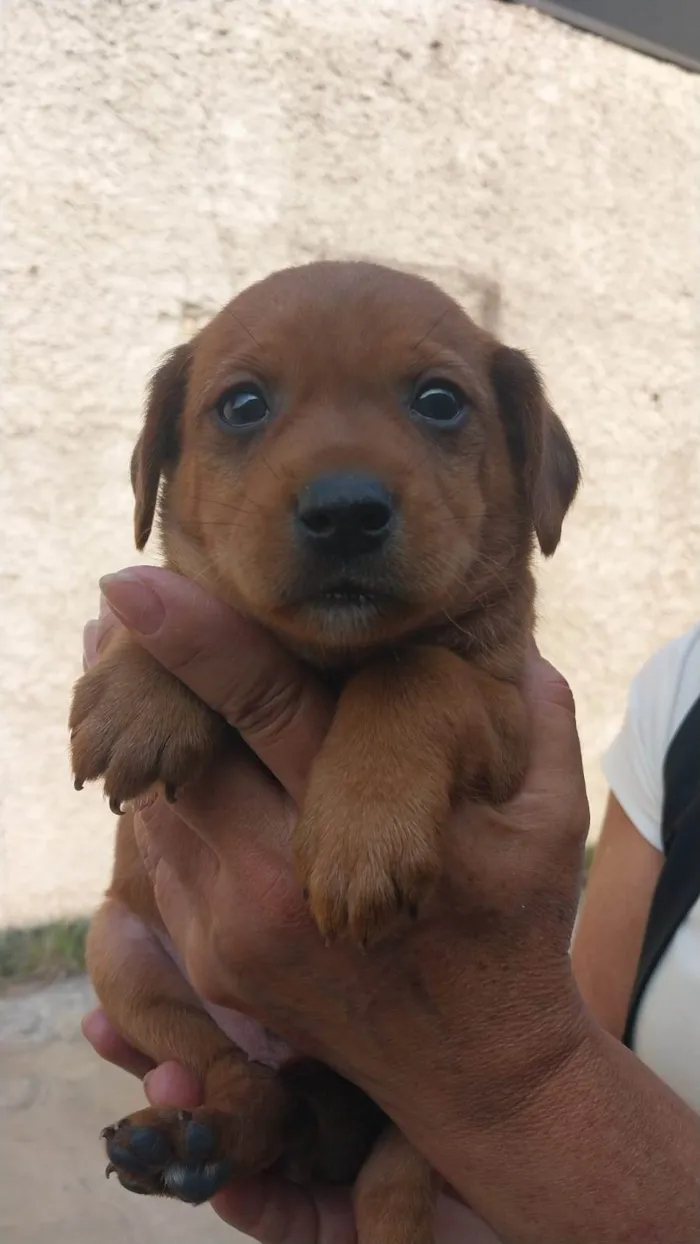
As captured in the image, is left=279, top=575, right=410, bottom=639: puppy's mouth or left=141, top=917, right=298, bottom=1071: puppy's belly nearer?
left=279, top=575, right=410, bottom=639: puppy's mouth

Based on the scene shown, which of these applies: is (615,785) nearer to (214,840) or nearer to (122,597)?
(214,840)

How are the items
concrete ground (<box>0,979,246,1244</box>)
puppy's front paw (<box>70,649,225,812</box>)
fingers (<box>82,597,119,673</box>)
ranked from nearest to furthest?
puppy's front paw (<box>70,649,225,812</box>), fingers (<box>82,597,119,673</box>), concrete ground (<box>0,979,246,1244</box>)

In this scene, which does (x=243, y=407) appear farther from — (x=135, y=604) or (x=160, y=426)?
(x=135, y=604)

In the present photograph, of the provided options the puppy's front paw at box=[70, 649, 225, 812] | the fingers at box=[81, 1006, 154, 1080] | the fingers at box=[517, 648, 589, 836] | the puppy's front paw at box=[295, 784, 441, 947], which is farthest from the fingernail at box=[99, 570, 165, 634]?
the fingers at box=[81, 1006, 154, 1080]

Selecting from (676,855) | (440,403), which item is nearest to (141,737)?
(440,403)

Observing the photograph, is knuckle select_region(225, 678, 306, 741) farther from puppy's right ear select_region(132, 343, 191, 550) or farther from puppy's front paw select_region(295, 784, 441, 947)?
puppy's right ear select_region(132, 343, 191, 550)

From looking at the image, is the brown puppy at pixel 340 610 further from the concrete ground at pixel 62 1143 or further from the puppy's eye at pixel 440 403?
the concrete ground at pixel 62 1143
